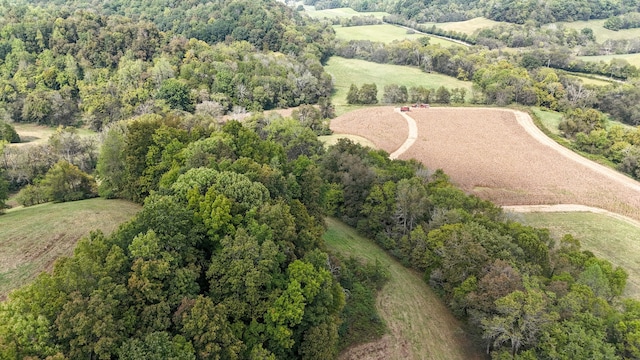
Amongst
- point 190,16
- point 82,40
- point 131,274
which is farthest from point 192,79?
point 131,274

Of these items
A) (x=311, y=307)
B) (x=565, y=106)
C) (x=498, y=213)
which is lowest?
(x=565, y=106)

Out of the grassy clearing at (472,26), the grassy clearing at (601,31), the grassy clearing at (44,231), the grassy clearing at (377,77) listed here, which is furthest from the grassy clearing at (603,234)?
the grassy clearing at (472,26)

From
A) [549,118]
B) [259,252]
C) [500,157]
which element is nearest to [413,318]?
[259,252]

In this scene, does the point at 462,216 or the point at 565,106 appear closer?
the point at 462,216

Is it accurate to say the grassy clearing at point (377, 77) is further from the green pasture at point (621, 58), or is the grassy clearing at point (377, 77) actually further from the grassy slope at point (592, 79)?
the green pasture at point (621, 58)

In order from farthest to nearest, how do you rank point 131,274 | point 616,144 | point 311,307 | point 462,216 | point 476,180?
point 616,144, point 476,180, point 462,216, point 311,307, point 131,274

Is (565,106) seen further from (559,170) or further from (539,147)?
(559,170)
